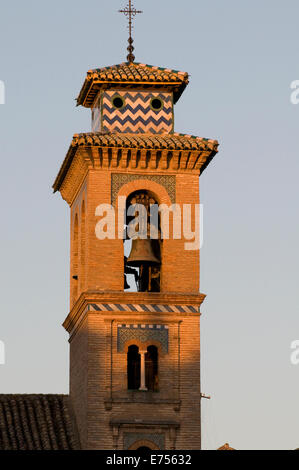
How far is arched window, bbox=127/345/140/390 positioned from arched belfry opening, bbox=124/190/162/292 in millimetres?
1828

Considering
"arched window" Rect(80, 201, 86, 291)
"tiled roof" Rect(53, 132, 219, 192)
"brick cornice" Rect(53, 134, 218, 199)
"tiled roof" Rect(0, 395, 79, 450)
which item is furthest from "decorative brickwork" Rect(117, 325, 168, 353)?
"tiled roof" Rect(53, 132, 219, 192)

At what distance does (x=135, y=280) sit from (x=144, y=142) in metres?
3.60

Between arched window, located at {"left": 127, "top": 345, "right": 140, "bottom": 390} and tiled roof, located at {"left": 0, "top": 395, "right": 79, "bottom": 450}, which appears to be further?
arched window, located at {"left": 127, "top": 345, "right": 140, "bottom": 390}

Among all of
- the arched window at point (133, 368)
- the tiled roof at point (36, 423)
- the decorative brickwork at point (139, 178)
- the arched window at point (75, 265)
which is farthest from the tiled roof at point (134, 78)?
the tiled roof at point (36, 423)

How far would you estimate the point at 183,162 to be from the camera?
51156 millimetres

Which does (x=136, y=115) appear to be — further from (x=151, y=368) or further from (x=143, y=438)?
(x=143, y=438)

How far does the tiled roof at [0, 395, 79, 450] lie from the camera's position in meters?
49.4

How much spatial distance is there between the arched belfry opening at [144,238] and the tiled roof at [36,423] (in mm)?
3623

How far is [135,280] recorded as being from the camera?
51344 mm

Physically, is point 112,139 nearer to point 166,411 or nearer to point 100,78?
point 100,78

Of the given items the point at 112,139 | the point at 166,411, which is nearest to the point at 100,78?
the point at 112,139

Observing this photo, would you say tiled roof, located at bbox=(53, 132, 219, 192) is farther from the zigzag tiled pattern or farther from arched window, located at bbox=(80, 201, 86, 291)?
arched window, located at bbox=(80, 201, 86, 291)

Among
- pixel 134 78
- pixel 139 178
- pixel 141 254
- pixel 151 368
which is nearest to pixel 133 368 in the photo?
pixel 151 368
